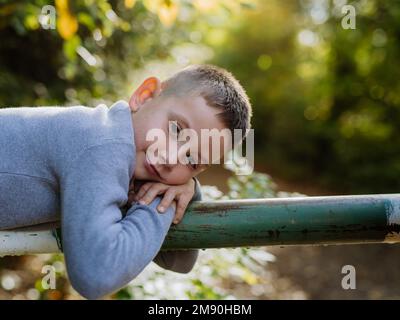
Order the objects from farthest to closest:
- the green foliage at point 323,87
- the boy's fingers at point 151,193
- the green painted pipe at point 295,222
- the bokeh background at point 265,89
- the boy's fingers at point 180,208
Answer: the green foliage at point 323,87 → the bokeh background at point 265,89 → the boy's fingers at point 151,193 → the boy's fingers at point 180,208 → the green painted pipe at point 295,222

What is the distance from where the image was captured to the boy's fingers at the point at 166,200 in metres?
1.33

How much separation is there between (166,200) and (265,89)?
11.2 m

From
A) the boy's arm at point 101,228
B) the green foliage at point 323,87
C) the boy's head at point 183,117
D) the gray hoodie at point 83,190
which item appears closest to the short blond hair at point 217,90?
the boy's head at point 183,117

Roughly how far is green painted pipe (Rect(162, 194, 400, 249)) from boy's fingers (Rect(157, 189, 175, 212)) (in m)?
0.12

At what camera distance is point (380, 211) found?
1.20 meters

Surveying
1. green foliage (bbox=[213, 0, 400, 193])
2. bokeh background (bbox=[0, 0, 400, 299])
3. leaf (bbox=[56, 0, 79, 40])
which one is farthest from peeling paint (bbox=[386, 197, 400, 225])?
green foliage (bbox=[213, 0, 400, 193])

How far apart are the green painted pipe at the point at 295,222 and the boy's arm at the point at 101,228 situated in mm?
114

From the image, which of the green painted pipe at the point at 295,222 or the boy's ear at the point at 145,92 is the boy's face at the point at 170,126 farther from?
the green painted pipe at the point at 295,222

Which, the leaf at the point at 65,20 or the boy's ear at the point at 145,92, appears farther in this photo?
the leaf at the point at 65,20

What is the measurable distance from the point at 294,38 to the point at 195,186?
11756 millimetres

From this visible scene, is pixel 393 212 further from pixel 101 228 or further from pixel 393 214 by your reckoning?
pixel 101 228

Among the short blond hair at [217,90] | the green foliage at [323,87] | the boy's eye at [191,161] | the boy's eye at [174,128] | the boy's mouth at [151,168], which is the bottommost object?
the boy's mouth at [151,168]

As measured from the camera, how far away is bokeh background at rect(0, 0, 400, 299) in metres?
2.46

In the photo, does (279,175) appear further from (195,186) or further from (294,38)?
(195,186)
